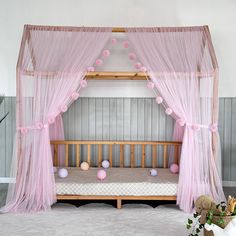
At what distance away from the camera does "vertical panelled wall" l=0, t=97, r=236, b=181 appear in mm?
5699

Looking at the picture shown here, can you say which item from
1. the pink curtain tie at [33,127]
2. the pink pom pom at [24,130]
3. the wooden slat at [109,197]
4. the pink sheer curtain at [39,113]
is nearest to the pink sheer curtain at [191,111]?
the wooden slat at [109,197]

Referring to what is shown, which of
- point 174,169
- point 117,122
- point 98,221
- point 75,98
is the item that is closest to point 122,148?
point 117,122

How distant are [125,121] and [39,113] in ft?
5.47

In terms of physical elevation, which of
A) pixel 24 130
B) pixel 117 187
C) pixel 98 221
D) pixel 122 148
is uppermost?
pixel 24 130

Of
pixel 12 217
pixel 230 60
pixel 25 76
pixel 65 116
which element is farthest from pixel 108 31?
pixel 12 217

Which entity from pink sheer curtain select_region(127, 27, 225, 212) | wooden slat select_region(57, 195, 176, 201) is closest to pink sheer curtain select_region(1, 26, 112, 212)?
wooden slat select_region(57, 195, 176, 201)

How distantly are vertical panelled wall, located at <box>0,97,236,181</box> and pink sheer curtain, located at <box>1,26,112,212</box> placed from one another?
1213 millimetres

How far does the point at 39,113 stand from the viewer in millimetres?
4391

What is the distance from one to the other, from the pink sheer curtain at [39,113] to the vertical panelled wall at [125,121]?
1213mm

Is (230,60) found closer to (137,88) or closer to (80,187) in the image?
(137,88)

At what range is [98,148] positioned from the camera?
5695 mm

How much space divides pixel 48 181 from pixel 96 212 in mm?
637

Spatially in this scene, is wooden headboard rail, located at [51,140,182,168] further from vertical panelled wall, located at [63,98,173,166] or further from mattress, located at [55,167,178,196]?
mattress, located at [55,167,178,196]

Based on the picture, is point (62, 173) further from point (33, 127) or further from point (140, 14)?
point (140, 14)
